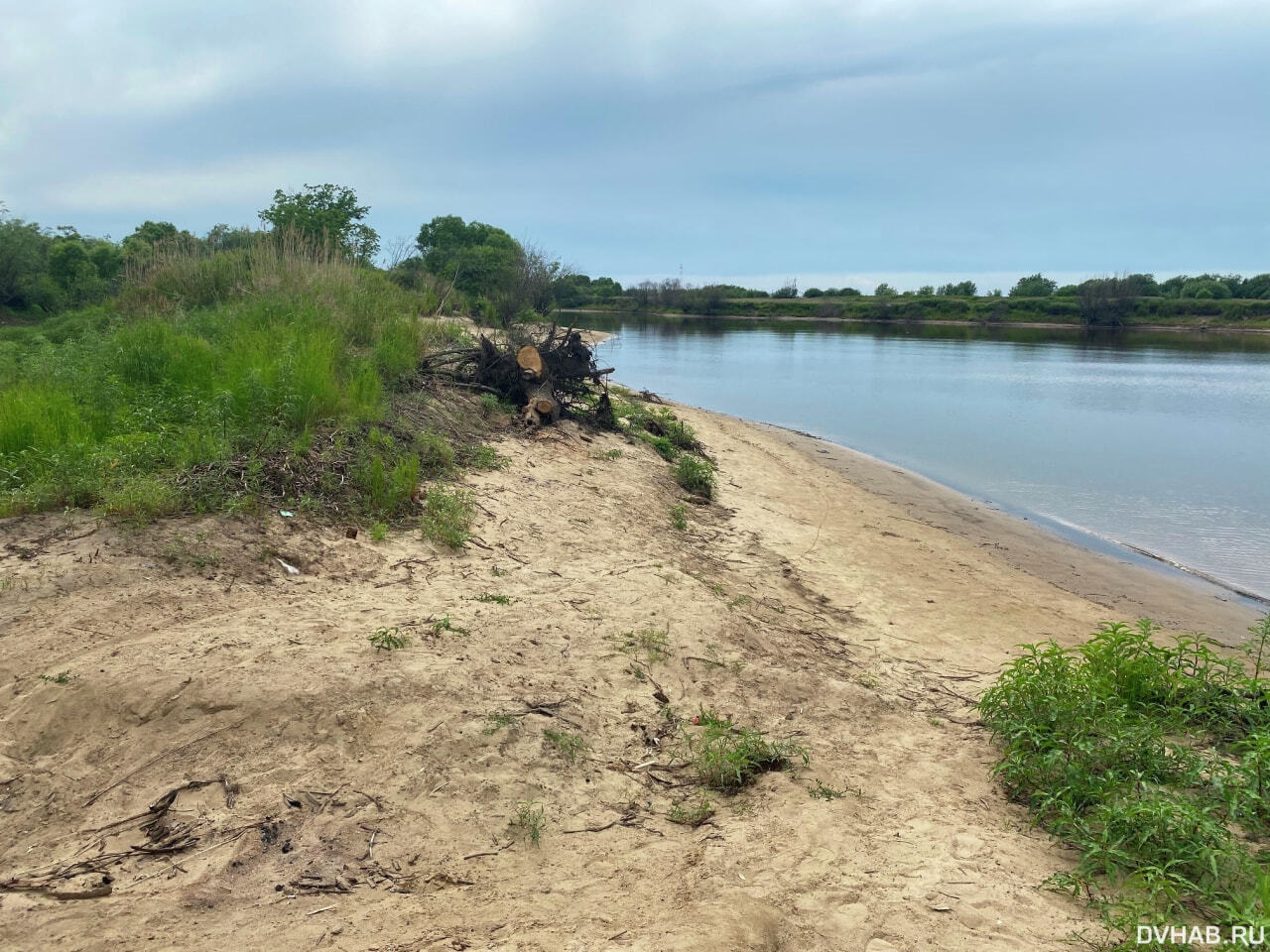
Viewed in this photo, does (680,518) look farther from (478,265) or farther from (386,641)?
(478,265)

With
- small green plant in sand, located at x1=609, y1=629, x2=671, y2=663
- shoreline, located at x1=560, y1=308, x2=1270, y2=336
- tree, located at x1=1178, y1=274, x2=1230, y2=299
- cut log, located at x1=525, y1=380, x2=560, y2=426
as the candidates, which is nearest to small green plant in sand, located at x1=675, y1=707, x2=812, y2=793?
small green plant in sand, located at x1=609, y1=629, x2=671, y2=663

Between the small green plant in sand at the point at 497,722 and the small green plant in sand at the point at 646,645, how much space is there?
43.1 inches

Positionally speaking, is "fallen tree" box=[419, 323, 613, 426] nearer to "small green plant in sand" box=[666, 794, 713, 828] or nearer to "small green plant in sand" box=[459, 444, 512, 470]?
"small green plant in sand" box=[459, 444, 512, 470]

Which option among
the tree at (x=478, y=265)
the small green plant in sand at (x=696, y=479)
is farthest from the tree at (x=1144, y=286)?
the small green plant in sand at (x=696, y=479)

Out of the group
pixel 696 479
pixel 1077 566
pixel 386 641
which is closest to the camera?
pixel 386 641

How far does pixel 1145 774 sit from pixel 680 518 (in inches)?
209

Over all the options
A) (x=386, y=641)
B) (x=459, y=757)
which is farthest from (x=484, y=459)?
(x=459, y=757)

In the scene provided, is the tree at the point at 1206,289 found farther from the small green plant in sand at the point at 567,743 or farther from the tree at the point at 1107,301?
the small green plant in sand at the point at 567,743

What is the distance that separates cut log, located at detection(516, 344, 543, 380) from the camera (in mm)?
10375

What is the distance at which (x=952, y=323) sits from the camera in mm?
78938

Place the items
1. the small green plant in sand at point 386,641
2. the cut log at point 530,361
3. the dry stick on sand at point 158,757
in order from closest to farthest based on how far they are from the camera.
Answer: the dry stick on sand at point 158,757 < the small green plant in sand at point 386,641 < the cut log at point 530,361

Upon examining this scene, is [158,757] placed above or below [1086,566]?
above

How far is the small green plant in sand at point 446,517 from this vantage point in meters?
5.91

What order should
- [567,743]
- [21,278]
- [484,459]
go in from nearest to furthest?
[567,743], [484,459], [21,278]
